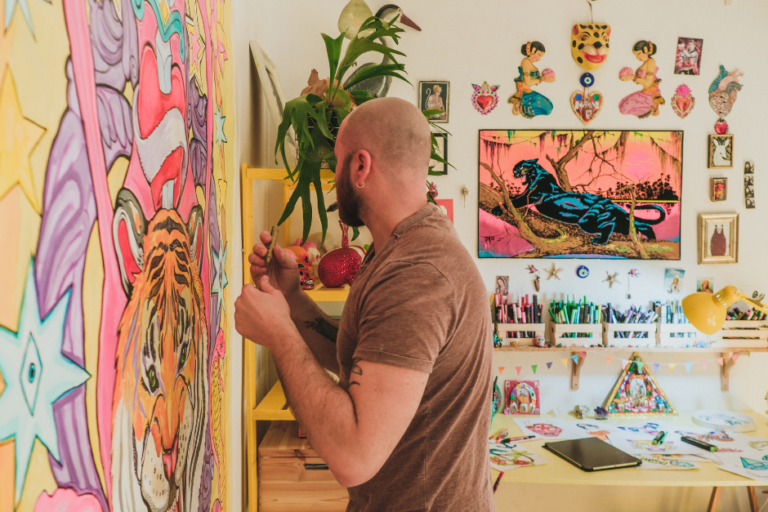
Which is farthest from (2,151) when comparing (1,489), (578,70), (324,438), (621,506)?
(621,506)

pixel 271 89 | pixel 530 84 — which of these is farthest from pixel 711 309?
pixel 271 89

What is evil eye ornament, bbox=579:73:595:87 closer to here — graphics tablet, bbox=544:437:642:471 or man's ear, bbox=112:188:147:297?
graphics tablet, bbox=544:437:642:471

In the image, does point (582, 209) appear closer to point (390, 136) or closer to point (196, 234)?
point (390, 136)

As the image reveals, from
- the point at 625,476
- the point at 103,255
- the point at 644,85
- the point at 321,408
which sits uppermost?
the point at 644,85

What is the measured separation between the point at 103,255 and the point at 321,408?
378 millimetres

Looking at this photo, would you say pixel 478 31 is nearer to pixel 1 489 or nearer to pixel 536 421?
pixel 536 421

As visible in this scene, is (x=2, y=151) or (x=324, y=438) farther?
(x=324, y=438)

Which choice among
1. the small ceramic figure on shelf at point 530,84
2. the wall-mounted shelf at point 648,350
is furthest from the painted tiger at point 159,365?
the small ceramic figure on shelf at point 530,84

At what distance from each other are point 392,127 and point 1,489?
2.56ft

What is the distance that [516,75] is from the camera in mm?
2434

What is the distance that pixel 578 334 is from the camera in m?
2.39

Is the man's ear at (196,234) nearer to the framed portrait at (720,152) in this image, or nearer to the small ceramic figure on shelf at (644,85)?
the small ceramic figure on shelf at (644,85)

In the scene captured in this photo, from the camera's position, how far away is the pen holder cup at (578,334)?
2383 mm

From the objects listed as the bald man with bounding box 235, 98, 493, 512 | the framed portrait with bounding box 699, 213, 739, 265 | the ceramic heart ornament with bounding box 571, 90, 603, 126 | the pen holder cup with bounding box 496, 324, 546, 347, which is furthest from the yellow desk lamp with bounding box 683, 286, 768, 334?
the bald man with bounding box 235, 98, 493, 512
